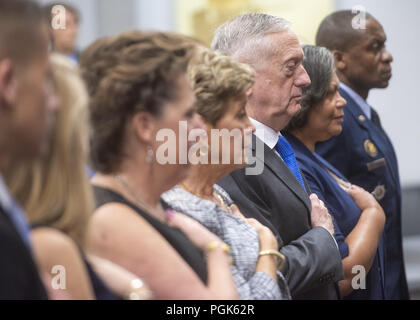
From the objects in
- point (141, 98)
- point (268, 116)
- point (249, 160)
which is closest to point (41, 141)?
point (141, 98)

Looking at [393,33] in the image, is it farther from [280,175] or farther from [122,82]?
[122,82]

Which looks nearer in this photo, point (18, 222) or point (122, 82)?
point (18, 222)

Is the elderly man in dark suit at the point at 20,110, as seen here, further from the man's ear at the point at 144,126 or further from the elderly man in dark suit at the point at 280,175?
the elderly man in dark suit at the point at 280,175

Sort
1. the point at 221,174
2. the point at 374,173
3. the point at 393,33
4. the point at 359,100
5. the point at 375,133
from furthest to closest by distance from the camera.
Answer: the point at 393,33 → the point at 359,100 → the point at 375,133 → the point at 374,173 → the point at 221,174

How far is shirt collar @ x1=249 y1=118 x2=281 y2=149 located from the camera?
3.25 m

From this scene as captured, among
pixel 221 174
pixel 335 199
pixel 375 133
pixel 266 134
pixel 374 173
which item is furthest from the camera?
pixel 375 133

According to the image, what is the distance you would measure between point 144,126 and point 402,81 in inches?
202

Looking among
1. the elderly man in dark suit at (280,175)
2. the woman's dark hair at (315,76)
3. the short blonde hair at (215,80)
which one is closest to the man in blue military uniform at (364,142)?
the woman's dark hair at (315,76)

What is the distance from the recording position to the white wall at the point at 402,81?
6.88 m

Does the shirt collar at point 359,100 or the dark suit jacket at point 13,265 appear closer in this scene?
the dark suit jacket at point 13,265

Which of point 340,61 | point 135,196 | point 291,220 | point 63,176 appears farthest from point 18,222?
point 340,61

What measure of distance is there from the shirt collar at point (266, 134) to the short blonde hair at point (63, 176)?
1.49 meters

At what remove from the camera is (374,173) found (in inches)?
169
